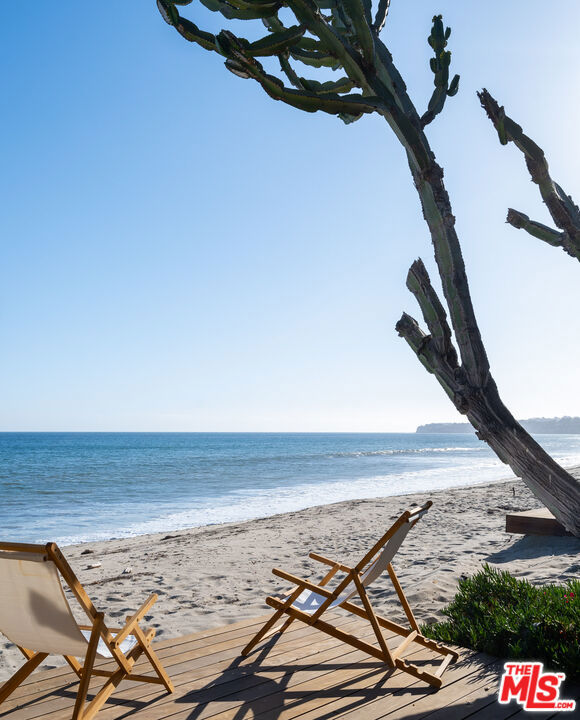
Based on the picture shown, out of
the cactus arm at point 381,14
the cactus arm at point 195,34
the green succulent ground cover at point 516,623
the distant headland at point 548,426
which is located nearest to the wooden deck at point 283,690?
the green succulent ground cover at point 516,623

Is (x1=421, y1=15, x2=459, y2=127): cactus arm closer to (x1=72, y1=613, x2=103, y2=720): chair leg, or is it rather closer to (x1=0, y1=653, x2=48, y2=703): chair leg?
(x1=72, y1=613, x2=103, y2=720): chair leg

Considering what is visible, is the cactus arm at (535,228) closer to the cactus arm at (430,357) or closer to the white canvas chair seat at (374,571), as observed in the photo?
the cactus arm at (430,357)

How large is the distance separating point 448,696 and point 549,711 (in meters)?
0.46

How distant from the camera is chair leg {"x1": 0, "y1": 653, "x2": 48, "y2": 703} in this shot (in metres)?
2.30

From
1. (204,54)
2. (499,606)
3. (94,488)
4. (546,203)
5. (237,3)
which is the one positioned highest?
(237,3)

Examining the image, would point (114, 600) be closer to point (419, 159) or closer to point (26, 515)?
point (419, 159)

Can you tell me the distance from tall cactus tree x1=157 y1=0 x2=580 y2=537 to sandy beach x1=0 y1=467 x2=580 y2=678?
2.08 metres

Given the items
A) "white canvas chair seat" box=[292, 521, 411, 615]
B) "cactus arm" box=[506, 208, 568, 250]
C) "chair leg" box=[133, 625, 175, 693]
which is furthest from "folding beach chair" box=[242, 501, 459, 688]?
"cactus arm" box=[506, 208, 568, 250]

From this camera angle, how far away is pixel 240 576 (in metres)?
6.20

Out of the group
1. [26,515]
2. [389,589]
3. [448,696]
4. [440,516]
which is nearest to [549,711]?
[448,696]

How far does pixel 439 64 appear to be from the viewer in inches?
137

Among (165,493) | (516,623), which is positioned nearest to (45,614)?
(516,623)

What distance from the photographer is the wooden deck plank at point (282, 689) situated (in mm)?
2539

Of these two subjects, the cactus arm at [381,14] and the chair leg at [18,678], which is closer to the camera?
the chair leg at [18,678]
